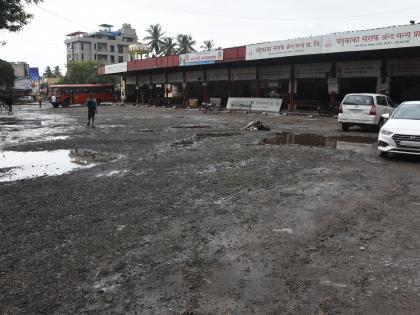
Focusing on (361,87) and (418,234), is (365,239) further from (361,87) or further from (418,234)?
(361,87)

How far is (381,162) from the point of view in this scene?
1029 centimetres

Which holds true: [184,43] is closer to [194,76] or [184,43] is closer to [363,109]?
[194,76]

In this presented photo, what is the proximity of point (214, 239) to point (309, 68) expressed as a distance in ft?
96.2

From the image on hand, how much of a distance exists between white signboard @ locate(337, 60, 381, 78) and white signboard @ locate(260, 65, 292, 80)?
4827 mm

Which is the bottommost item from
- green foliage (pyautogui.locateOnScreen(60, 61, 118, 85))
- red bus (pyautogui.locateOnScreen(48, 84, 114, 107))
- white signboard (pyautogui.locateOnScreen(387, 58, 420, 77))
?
red bus (pyautogui.locateOnScreen(48, 84, 114, 107))

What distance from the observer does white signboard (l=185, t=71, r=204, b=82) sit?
143 feet

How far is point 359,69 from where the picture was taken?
1134 inches

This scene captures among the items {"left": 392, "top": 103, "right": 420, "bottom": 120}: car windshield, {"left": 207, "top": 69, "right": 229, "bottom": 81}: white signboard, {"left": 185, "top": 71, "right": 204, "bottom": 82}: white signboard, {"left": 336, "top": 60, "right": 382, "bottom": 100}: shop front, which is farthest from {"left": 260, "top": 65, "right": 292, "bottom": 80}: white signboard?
{"left": 392, "top": 103, "right": 420, "bottom": 120}: car windshield

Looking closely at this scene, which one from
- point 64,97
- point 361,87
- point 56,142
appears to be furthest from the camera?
point 64,97

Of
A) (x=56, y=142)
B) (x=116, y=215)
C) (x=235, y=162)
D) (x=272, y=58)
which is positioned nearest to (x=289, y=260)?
(x=116, y=215)

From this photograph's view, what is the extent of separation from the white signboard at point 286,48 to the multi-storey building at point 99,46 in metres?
89.7

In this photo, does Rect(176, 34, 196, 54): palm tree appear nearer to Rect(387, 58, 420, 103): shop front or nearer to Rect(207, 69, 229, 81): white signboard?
Rect(207, 69, 229, 81): white signboard

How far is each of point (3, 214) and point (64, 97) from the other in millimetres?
51247

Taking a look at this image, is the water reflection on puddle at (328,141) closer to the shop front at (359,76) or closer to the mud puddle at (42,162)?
the mud puddle at (42,162)
